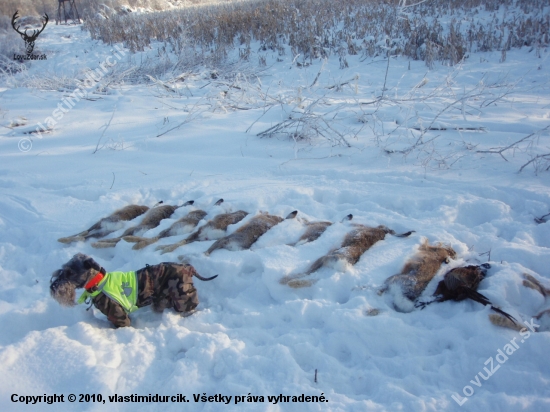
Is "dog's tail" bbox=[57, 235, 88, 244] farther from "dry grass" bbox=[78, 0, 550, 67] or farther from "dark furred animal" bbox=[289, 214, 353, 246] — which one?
"dry grass" bbox=[78, 0, 550, 67]

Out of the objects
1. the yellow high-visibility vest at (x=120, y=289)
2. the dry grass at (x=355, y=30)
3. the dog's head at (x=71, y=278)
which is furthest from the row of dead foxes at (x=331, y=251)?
the dry grass at (x=355, y=30)

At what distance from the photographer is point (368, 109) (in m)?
6.37

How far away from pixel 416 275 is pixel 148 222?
260 cm

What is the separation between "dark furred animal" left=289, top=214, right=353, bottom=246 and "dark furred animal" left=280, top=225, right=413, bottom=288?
26 centimetres

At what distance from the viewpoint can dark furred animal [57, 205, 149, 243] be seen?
3734mm

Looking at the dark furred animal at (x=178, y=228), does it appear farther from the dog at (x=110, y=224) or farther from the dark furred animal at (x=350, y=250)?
the dark furred animal at (x=350, y=250)

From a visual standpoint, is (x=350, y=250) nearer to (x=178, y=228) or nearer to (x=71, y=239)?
A: (x=178, y=228)

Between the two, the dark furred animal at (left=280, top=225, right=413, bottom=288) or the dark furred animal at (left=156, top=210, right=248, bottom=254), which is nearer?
the dark furred animal at (left=280, top=225, right=413, bottom=288)

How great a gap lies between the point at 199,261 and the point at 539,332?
7.98 ft

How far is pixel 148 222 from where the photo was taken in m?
3.96

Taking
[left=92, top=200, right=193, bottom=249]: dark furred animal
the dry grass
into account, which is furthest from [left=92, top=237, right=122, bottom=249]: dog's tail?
the dry grass

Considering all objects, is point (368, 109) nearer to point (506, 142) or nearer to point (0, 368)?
point (506, 142)

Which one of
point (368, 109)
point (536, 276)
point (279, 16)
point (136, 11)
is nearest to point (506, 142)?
point (368, 109)

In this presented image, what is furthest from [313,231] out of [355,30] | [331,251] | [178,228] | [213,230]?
[355,30]
